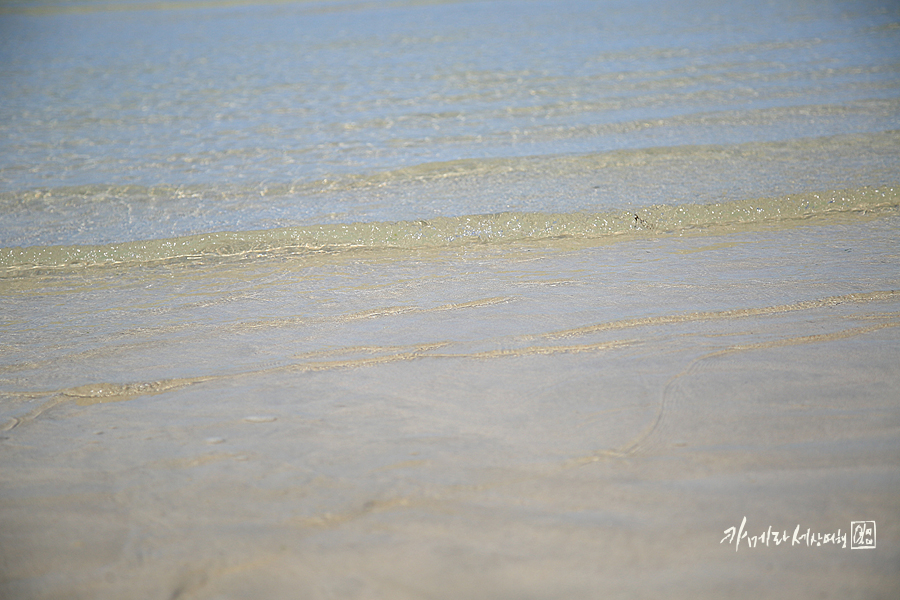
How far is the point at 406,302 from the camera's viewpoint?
149 inches

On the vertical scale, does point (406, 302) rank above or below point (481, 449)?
above

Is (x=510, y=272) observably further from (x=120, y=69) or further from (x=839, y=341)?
(x=120, y=69)

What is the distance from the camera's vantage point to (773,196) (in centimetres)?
540

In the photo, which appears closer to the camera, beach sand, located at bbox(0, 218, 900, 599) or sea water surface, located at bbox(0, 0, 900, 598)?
beach sand, located at bbox(0, 218, 900, 599)

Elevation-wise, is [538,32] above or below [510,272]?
above

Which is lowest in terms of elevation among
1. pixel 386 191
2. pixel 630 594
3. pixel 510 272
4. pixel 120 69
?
pixel 630 594

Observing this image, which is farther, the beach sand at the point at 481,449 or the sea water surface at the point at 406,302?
the sea water surface at the point at 406,302

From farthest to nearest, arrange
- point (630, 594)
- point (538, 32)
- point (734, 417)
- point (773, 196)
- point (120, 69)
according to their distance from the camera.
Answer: point (538, 32)
point (120, 69)
point (773, 196)
point (734, 417)
point (630, 594)

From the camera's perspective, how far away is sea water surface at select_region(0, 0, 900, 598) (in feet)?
6.58

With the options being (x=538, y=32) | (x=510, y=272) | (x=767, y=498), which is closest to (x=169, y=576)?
(x=767, y=498)

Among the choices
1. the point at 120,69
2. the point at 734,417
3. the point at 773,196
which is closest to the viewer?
the point at 734,417

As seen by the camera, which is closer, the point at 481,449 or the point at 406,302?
the point at 481,449

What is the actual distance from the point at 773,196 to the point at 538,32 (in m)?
13.5

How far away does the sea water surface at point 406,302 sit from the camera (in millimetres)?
2006
